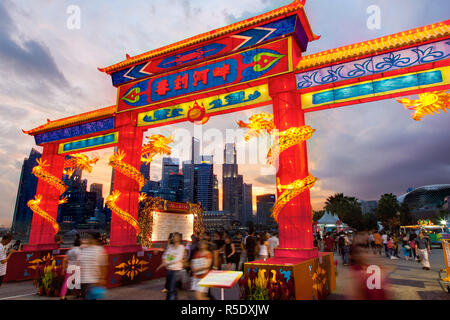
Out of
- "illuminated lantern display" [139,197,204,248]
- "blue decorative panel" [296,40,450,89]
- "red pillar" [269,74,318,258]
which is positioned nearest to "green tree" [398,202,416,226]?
"illuminated lantern display" [139,197,204,248]

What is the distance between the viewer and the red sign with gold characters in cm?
805

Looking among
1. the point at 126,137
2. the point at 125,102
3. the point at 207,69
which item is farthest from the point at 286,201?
the point at 125,102

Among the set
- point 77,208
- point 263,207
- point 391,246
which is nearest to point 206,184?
point 263,207

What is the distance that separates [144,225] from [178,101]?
7.46 meters

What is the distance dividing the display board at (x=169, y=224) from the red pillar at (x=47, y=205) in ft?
14.6

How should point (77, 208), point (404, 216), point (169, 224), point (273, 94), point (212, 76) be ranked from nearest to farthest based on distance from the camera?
point (273, 94) → point (212, 76) → point (169, 224) → point (404, 216) → point (77, 208)

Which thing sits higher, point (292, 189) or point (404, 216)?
point (404, 216)

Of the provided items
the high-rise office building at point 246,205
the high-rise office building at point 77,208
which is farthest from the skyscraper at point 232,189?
the high-rise office building at point 77,208

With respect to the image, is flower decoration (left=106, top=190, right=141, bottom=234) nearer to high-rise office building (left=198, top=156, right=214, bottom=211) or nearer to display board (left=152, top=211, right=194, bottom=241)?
display board (left=152, top=211, right=194, bottom=241)

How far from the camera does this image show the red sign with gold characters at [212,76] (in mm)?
8055

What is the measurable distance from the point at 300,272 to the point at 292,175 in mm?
2399

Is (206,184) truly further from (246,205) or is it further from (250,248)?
(250,248)

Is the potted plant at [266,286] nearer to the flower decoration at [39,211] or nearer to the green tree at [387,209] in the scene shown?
the flower decoration at [39,211]

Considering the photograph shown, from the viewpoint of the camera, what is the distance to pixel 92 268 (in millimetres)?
5340
